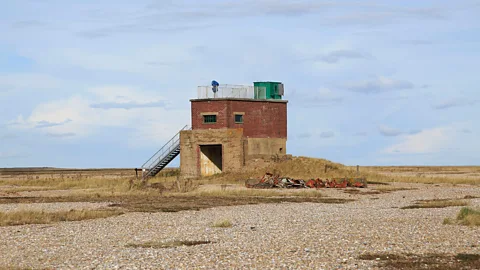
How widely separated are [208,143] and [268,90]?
772 cm

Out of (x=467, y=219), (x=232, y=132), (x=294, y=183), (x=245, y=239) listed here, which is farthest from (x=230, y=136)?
(x=245, y=239)

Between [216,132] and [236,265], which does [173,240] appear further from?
[216,132]

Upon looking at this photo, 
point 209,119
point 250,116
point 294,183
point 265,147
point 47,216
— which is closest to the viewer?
point 47,216

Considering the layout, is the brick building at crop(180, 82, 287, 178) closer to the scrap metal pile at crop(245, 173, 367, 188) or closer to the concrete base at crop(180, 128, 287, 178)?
the concrete base at crop(180, 128, 287, 178)

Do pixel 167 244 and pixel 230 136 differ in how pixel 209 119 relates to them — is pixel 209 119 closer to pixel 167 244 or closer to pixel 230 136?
pixel 230 136

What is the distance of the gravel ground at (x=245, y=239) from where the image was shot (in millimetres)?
19469

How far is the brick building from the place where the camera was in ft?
211

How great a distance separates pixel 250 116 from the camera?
215 ft

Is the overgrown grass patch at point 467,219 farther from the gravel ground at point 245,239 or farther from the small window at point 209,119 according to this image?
the small window at point 209,119

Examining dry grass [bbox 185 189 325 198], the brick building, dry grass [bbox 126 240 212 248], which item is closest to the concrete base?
the brick building

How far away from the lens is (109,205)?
38.9 meters

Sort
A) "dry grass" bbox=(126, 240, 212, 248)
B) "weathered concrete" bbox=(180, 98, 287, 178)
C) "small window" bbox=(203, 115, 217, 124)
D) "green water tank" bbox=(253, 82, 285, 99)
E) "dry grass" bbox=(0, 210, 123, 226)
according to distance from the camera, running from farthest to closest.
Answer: "green water tank" bbox=(253, 82, 285, 99), "small window" bbox=(203, 115, 217, 124), "weathered concrete" bbox=(180, 98, 287, 178), "dry grass" bbox=(0, 210, 123, 226), "dry grass" bbox=(126, 240, 212, 248)

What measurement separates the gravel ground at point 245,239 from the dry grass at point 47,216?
3.79ft

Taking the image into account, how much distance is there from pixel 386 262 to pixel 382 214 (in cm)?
1356
